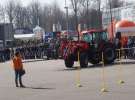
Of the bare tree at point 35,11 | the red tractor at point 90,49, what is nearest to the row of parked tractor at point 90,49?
the red tractor at point 90,49

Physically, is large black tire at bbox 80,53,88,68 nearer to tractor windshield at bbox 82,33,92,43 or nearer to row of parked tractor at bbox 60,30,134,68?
row of parked tractor at bbox 60,30,134,68

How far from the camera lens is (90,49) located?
34094mm

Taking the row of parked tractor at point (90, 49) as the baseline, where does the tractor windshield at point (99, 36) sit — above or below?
above

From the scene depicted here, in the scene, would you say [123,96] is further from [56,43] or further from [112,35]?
[56,43]

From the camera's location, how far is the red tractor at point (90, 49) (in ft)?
109

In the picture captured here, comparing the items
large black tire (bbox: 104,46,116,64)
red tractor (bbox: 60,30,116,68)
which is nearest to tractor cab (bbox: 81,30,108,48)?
red tractor (bbox: 60,30,116,68)

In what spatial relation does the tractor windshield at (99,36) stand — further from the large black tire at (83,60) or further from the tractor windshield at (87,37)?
the large black tire at (83,60)

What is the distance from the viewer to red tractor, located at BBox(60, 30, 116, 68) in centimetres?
3319

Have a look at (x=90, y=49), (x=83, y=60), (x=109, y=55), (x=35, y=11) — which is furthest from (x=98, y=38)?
(x=35, y=11)

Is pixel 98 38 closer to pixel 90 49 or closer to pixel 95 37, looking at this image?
pixel 95 37

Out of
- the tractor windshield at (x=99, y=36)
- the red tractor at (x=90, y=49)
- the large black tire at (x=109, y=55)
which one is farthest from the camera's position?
the tractor windshield at (x=99, y=36)

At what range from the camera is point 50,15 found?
14225 cm

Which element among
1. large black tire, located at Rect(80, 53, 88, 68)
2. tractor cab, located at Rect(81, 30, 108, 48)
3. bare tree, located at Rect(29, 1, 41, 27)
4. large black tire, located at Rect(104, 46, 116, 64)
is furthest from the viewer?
bare tree, located at Rect(29, 1, 41, 27)

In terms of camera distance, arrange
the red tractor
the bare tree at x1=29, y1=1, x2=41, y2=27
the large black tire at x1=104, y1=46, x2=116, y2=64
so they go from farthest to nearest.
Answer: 1. the bare tree at x1=29, y1=1, x2=41, y2=27
2. the large black tire at x1=104, y1=46, x2=116, y2=64
3. the red tractor
